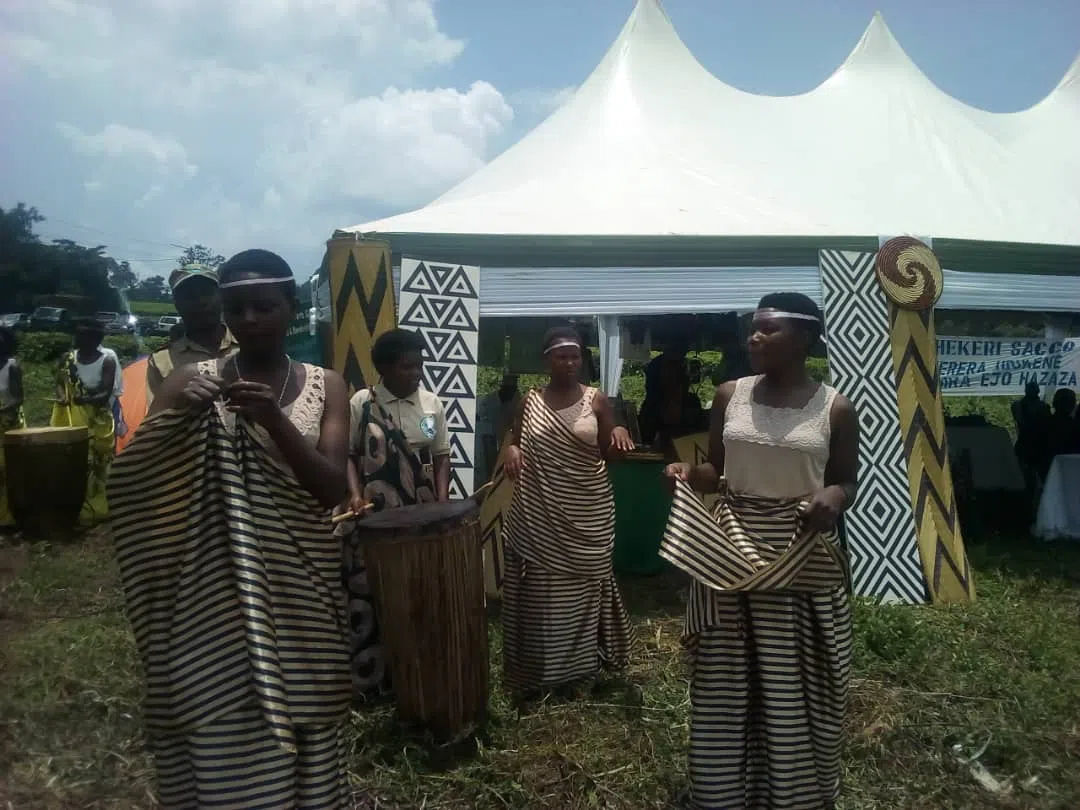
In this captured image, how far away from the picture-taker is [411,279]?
4906 mm

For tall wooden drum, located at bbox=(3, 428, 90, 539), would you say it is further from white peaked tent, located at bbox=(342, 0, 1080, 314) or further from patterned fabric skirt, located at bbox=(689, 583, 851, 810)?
patterned fabric skirt, located at bbox=(689, 583, 851, 810)

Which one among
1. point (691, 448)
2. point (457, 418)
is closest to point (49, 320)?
point (457, 418)

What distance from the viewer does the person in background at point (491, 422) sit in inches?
289

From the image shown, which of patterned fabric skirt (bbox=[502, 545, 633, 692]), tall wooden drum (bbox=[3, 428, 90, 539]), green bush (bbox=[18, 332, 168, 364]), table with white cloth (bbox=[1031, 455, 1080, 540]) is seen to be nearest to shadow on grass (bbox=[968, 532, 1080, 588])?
table with white cloth (bbox=[1031, 455, 1080, 540])

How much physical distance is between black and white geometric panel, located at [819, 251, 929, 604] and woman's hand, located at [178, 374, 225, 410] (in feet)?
13.8

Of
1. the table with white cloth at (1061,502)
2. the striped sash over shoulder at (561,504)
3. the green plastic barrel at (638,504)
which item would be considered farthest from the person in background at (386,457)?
the table with white cloth at (1061,502)

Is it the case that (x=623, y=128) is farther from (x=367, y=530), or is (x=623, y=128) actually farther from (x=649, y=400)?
(x=367, y=530)

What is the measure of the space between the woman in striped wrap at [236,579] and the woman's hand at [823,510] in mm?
1391

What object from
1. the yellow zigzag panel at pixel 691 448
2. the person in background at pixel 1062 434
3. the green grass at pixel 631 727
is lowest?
the green grass at pixel 631 727

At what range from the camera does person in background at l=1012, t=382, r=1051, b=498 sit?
7.56m

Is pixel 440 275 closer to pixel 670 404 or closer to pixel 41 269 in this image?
pixel 670 404

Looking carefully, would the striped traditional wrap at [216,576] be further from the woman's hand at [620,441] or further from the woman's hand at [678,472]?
the woman's hand at [620,441]

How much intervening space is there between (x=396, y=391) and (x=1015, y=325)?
9.87 meters

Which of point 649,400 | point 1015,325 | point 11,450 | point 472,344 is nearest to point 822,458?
point 472,344
